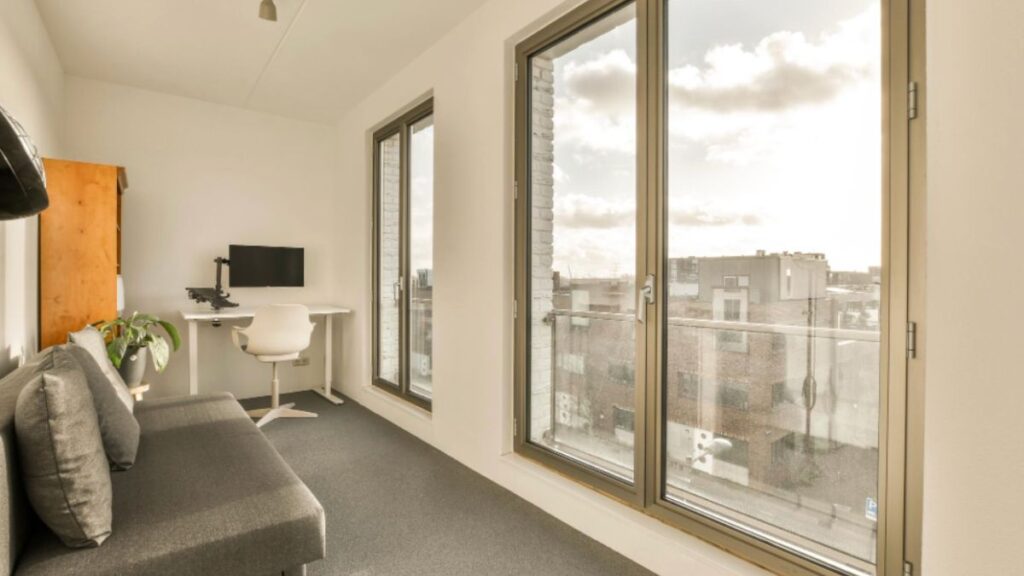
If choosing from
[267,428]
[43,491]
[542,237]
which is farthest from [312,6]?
[267,428]

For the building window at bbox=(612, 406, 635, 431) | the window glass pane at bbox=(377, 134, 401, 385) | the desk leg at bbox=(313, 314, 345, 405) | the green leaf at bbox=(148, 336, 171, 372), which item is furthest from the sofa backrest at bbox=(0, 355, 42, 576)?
the desk leg at bbox=(313, 314, 345, 405)

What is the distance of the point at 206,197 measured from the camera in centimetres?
441

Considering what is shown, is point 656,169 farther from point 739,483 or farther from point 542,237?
point 739,483

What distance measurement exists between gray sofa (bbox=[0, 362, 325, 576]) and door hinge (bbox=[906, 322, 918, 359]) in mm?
1834

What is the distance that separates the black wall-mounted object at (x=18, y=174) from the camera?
1003 mm

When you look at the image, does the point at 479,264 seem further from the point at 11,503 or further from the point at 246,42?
the point at 246,42

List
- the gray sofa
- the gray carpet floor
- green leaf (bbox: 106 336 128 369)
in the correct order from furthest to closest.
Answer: green leaf (bbox: 106 336 128 369) → the gray carpet floor → the gray sofa

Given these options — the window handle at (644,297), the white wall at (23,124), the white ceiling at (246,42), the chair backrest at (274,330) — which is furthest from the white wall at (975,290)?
the chair backrest at (274,330)

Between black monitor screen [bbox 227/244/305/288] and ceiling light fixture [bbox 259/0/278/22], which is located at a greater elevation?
ceiling light fixture [bbox 259/0/278/22]

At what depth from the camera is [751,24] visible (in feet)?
5.81

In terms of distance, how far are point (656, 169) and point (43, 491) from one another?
222cm

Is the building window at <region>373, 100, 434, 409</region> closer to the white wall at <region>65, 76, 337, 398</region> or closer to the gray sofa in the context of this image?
the white wall at <region>65, 76, 337, 398</region>

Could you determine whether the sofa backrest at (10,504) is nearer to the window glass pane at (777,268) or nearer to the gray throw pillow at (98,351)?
the gray throw pillow at (98,351)

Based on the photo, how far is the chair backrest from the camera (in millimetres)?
3734
